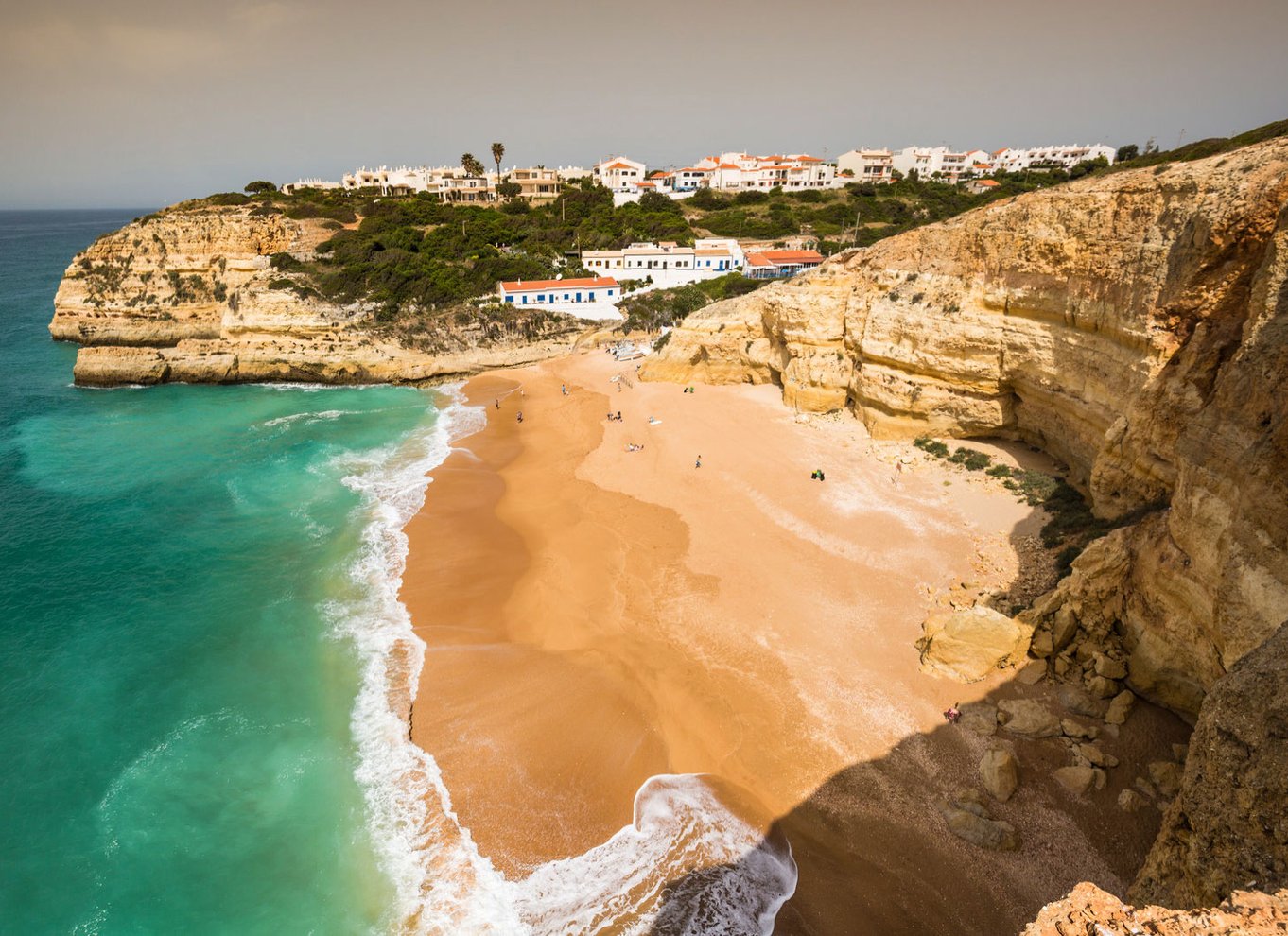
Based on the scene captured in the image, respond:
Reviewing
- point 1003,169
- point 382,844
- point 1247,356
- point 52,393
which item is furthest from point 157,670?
point 1003,169

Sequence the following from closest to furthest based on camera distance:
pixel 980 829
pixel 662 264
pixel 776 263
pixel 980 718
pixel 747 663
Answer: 1. pixel 980 829
2. pixel 980 718
3. pixel 747 663
4. pixel 776 263
5. pixel 662 264

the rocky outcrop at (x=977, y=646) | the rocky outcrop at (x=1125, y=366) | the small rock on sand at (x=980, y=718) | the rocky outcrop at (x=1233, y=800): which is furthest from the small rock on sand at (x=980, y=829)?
the rocky outcrop at (x=1233, y=800)

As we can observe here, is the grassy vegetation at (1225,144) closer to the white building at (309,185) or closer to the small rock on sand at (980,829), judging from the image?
the small rock on sand at (980,829)

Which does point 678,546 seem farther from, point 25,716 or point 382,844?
point 25,716

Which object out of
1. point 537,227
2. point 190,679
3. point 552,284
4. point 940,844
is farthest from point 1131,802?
point 537,227

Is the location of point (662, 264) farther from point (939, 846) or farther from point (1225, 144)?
point (939, 846)

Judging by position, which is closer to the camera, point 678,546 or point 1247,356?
point 1247,356
